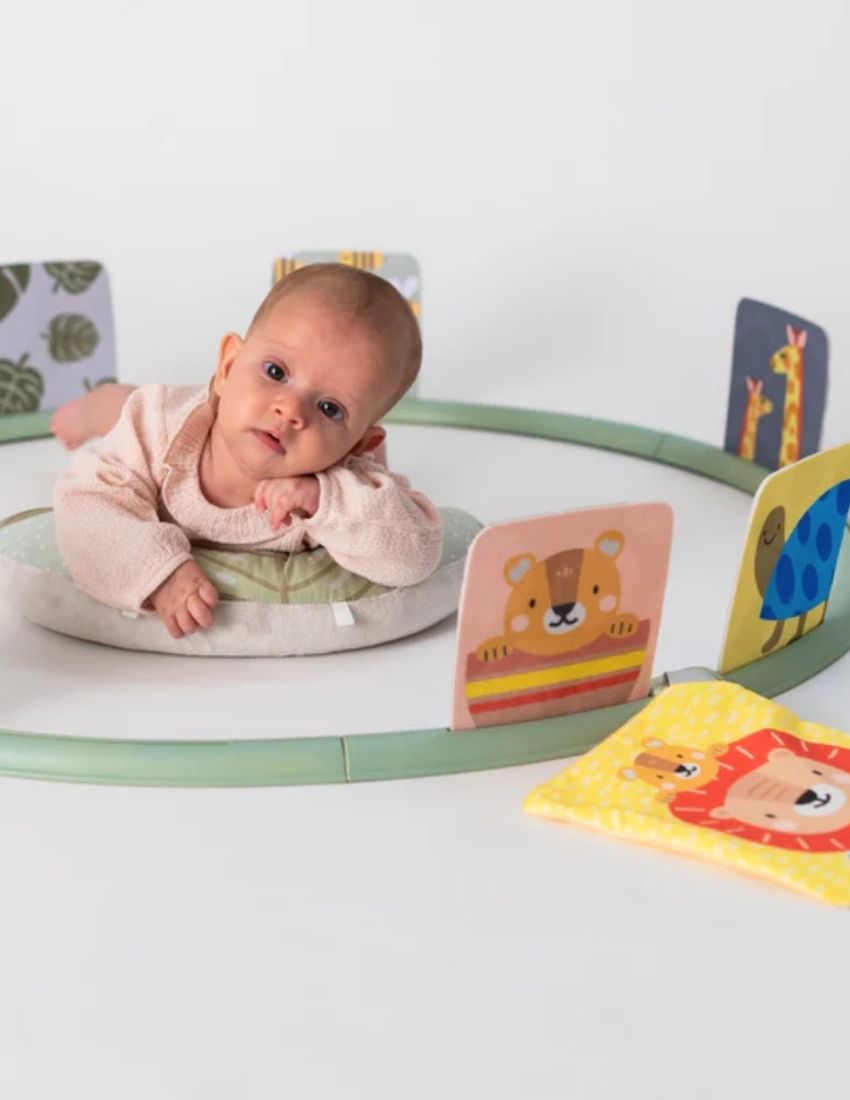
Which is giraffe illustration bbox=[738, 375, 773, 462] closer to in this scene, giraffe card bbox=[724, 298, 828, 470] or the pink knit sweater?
giraffe card bbox=[724, 298, 828, 470]

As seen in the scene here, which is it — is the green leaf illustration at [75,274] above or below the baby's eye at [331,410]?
below

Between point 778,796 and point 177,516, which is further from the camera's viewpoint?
point 177,516

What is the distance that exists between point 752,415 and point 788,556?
0.86 meters

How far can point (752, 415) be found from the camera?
2799mm

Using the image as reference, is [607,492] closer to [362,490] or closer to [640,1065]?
[362,490]

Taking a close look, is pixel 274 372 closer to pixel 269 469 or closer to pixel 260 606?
pixel 269 469

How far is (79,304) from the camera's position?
298 centimetres

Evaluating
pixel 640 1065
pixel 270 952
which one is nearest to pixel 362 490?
pixel 270 952

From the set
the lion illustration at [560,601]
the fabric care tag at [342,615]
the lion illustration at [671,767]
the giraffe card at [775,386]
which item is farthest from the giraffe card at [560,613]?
the giraffe card at [775,386]

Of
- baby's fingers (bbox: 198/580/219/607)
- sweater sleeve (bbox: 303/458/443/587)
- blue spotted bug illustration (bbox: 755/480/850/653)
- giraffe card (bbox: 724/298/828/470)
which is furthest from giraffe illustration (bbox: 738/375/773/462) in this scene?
baby's fingers (bbox: 198/580/219/607)

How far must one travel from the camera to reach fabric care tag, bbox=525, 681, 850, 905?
5.30ft

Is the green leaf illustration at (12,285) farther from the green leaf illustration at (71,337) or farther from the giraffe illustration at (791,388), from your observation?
the giraffe illustration at (791,388)

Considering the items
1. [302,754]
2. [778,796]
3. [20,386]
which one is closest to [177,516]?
[302,754]

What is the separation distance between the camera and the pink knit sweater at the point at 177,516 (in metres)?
2.06
